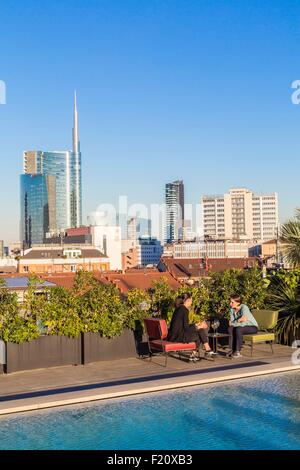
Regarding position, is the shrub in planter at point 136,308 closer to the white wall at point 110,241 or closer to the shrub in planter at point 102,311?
the shrub in planter at point 102,311

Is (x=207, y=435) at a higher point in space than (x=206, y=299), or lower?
lower

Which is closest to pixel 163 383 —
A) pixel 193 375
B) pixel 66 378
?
pixel 193 375

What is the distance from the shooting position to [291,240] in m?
14.6

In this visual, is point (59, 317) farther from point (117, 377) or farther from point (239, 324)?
point (239, 324)

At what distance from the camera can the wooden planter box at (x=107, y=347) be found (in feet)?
34.0

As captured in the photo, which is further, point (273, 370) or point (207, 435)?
point (273, 370)

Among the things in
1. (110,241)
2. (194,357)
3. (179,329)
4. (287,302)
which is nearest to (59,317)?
(179,329)

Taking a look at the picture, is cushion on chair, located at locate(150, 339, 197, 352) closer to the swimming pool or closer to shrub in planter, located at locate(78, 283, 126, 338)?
shrub in planter, located at locate(78, 283, 126, 338)

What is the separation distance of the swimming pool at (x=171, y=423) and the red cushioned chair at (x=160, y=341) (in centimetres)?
184

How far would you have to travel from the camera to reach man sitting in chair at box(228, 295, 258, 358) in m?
10.8

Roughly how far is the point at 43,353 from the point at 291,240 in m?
7.09

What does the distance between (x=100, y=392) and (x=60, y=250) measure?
13158 cm
